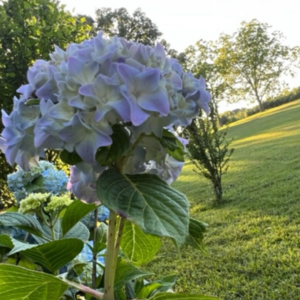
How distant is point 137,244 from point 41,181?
814mm

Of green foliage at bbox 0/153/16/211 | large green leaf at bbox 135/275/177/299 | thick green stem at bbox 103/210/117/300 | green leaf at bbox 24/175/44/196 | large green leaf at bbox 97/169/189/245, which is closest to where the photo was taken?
large green leaf at bbox 97/169/189/245

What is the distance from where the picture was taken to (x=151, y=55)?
0.57 m

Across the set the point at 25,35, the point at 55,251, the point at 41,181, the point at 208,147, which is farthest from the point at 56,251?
the point at 208,147

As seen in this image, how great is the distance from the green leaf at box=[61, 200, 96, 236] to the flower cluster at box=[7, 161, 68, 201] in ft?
2.41

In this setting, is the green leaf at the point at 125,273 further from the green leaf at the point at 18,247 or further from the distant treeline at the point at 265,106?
the distant treeline at the point at 265,106

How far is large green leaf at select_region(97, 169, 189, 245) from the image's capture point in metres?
0.49

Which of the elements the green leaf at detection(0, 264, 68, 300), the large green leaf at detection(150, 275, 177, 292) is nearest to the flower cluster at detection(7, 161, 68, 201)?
the large green leaf at detection(150, 275, 177, 292)

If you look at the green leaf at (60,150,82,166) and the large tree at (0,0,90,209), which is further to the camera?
the large tree at (0,0,90,209)

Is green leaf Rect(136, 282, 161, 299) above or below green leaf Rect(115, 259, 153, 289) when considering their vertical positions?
below

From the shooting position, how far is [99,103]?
20.2 inches

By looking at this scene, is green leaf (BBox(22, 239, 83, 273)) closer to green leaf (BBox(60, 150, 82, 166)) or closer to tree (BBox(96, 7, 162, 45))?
green leaf (BBox(60, 150, 82, 166))

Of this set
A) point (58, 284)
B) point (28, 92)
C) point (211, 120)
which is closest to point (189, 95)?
point (28, 92)

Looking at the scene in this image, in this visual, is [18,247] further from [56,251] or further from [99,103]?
[99,103]

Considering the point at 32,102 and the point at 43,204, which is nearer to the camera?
the point at 32,102
